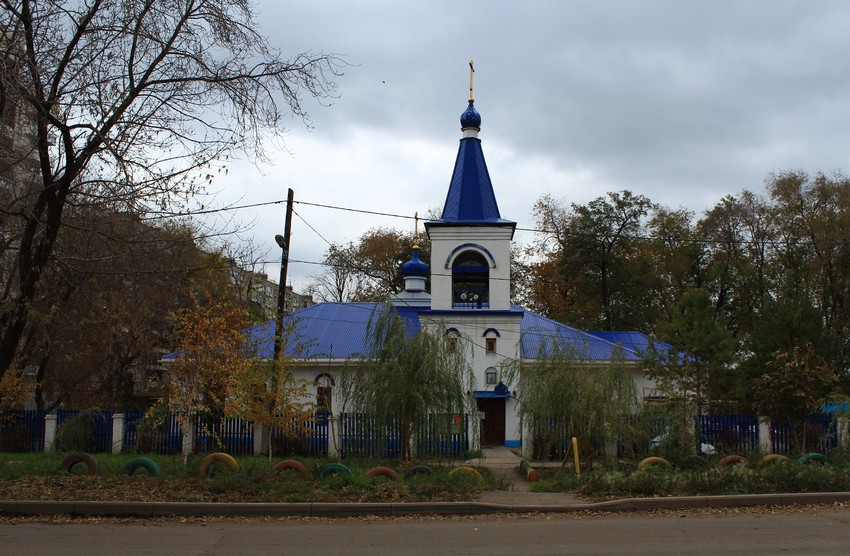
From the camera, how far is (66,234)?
14219 mm

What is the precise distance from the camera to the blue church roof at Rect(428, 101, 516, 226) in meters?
28.8

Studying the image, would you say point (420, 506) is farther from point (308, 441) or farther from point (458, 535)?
point (308, 441)

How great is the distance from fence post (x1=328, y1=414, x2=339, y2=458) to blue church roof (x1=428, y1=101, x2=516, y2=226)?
864 centimetres

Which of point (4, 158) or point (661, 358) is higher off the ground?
point (4, 158)

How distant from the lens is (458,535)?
10.9 m

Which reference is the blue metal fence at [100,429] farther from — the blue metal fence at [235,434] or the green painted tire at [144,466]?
the green painted tire at [144,466]

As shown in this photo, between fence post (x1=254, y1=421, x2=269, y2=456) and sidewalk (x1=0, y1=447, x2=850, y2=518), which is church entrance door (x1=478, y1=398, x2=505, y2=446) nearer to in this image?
fence post (x1=254, y1=421, x2=269, y2=456)

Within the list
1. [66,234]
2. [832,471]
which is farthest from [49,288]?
[832,471]

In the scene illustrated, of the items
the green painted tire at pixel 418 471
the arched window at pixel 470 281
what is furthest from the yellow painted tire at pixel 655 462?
the arched window at pixel 470 281

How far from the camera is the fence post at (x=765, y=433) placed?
21.5 metres

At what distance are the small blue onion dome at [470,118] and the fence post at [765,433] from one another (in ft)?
49.4

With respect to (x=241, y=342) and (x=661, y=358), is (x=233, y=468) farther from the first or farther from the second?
(x=661, y=358)

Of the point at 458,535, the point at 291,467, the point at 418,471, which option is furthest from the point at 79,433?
the point at 458,535

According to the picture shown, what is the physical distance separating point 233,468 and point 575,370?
8214 millimetres
